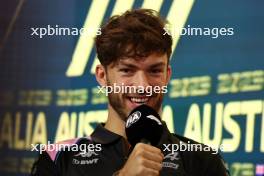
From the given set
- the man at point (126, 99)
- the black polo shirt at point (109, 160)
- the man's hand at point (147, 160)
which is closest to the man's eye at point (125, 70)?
the man at point (126, 99)

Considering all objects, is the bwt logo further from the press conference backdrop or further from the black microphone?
the black microphone

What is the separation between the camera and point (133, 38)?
3.88 feet

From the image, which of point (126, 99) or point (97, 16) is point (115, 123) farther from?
point (97, 16)

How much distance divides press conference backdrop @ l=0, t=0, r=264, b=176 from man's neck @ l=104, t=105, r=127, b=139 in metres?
0.46

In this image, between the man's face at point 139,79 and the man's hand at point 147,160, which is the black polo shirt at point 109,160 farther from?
the man's hand at point 147,160

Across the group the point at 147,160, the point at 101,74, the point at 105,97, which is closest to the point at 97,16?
the point at 105,97

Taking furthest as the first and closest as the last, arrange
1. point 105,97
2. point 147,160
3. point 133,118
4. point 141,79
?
point 105,97 → point 141,79 → point 133,118 → point 147,160

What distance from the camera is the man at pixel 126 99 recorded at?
116 cm

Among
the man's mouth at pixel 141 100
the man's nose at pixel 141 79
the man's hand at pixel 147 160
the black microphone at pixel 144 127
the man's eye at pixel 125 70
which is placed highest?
the man's eye at pixel 125 70

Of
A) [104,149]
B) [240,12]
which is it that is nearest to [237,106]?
[240,12]

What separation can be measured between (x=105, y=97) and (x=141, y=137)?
2.62 ft

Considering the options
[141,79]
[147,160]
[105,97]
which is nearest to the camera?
[147,160]

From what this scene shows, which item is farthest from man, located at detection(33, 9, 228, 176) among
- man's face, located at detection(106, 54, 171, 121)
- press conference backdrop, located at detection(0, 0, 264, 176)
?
press conference backdrop, located at detection(0, 0, 264, 176)

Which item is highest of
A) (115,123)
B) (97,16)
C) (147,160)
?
(97,16)
